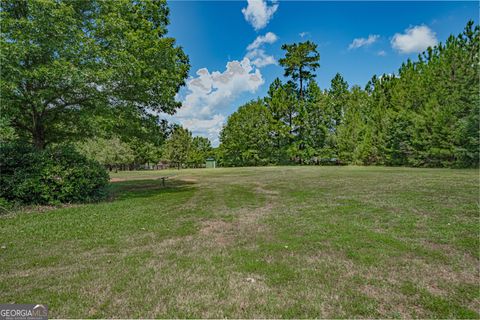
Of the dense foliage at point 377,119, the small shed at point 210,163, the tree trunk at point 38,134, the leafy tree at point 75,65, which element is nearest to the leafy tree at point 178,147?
the small shed at point 210,163

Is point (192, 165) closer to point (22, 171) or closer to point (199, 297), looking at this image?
point (22, 171)

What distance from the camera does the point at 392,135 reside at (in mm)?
30047

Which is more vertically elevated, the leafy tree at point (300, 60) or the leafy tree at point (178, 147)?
the leafy tree at point (300, 60)

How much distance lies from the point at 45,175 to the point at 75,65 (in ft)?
12.8

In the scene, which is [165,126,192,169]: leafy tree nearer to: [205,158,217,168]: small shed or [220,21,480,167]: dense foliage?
[205,158,217,168]: small shed

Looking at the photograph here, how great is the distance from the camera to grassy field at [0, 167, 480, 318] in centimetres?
257

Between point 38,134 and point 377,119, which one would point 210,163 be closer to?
point 377,119

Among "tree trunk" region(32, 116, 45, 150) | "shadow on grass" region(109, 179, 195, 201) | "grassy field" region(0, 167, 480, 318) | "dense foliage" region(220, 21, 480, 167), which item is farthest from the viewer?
"dense foliage" region(220, 21, 480, 167)

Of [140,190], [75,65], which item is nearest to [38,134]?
[75,65]

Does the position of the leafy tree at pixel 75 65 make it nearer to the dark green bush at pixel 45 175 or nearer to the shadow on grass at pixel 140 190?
the dark green bush at pixel 45 175

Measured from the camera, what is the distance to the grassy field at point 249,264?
2566 mm

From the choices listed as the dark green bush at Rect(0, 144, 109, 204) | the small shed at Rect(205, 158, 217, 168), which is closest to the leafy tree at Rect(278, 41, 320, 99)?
the small shed at Rect(205, 158, 217, 168)

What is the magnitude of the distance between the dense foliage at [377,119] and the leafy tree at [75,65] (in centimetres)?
2543

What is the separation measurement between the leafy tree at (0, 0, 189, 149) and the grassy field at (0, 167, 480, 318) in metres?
4.36
